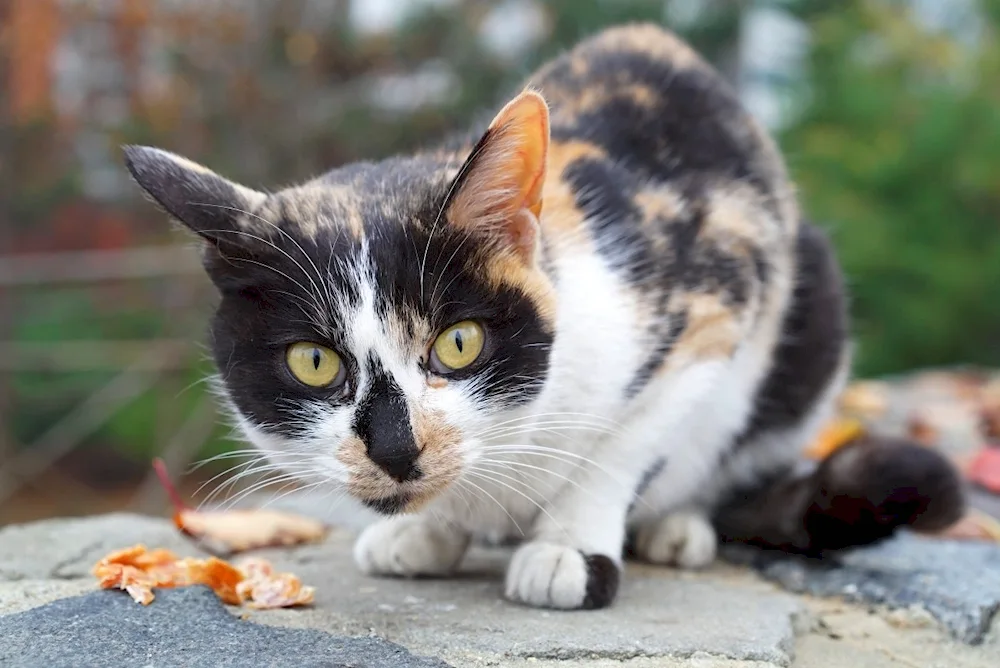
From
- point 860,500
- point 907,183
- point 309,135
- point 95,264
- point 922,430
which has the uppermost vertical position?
point 309,135

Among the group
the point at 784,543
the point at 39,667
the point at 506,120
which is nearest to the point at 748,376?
the point at 784,543

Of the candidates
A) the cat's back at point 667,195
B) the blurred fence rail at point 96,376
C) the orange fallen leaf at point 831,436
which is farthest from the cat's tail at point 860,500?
the blurred fence rail at point 96,376

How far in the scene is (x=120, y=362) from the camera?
5.20 m

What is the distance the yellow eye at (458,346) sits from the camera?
4.72 feet

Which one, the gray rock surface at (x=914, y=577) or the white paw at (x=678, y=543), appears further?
the white paw at (x=678, y=543)

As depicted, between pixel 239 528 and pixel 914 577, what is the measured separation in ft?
4.43

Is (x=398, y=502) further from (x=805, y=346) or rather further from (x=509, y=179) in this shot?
(x=805, y=346)

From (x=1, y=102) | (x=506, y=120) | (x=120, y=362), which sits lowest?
(x=506, y=120)

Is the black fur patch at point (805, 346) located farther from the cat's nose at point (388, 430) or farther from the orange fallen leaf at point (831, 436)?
the cat's nose at point (388, 430)

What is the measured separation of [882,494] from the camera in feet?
6.19

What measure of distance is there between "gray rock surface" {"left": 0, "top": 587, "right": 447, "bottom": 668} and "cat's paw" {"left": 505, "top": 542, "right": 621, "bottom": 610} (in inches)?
13.0

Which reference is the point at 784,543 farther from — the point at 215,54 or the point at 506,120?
the point at 215,54

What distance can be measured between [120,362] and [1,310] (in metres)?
0.87

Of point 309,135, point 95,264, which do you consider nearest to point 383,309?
point 309,135
